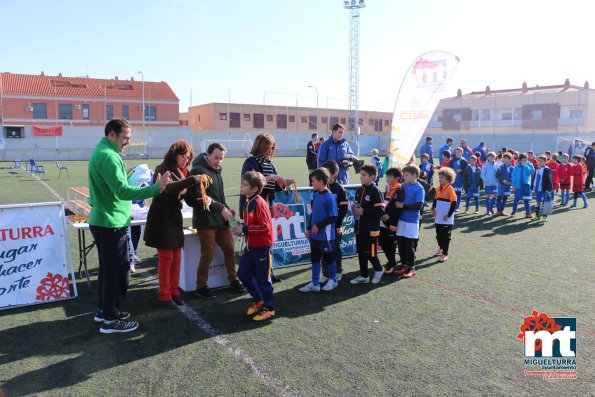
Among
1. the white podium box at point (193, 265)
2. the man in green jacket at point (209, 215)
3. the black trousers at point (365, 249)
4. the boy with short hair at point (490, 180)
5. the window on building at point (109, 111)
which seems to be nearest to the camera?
the man in green jacket at point (209, 215)

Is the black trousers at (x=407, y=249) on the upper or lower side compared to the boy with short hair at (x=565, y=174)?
lower

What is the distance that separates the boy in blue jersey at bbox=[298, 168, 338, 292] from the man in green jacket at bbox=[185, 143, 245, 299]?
Answer: 112 centimetres

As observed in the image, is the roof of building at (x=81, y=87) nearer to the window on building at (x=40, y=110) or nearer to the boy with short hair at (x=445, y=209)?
the window on building at (x=40, y=110)

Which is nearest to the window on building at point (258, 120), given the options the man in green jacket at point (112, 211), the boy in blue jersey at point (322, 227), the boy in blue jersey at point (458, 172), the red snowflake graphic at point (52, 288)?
the boy in blue jersey at point (458, 172)

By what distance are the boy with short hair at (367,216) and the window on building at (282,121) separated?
59.3m

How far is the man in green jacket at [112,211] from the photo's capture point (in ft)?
13.9

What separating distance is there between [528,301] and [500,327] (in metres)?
1.03

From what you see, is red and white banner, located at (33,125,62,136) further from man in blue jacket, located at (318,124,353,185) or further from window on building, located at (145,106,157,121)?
man in blue jacket, located at (318,124,353,185)

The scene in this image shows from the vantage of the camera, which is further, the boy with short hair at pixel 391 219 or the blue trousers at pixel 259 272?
the boy with short hair at pixel 391 219

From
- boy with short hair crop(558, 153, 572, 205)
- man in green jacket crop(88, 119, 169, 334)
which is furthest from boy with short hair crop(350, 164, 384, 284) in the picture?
boy with short hair crop(558, 153, 572, 205)

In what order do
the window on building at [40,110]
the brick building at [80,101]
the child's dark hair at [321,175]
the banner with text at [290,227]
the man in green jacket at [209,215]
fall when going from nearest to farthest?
the man in green jacket at [209,215]
the child's dark hair at [321,175]
the banner with text at [290,227]
the brick building at [80,101]
the window on building at [40,110]

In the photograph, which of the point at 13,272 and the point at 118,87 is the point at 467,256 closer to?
the point at 13,272

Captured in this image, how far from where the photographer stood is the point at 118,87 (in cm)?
5747

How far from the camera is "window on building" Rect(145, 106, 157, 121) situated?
2212 inches
